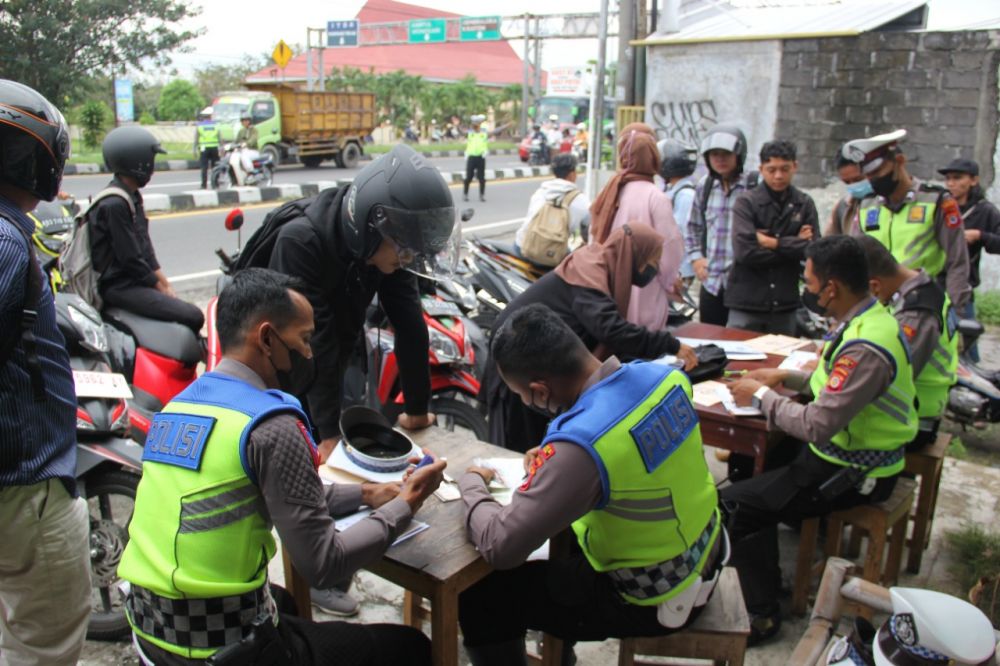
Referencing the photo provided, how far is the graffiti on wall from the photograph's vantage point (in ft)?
28.8

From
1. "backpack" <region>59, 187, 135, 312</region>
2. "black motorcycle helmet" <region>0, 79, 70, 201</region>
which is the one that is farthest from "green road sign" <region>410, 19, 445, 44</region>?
"black motorcycle helmet" <region>0, 79, 70, 201</region>

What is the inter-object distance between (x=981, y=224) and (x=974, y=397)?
1.47 metres

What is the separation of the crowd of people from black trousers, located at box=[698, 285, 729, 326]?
1.77 m

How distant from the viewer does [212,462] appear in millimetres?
1719

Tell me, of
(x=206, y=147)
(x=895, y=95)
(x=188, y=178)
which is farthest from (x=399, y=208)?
(x=188, y=178)

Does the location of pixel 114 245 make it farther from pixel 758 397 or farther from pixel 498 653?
pixel 758 397

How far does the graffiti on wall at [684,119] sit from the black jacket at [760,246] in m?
4.30

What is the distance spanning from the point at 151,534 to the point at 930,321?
2.89 m

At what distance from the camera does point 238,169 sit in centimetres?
1541

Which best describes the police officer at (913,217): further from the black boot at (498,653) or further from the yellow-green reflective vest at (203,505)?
the yellow-green reflective vest at (203,505)

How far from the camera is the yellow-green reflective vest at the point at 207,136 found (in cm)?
1560

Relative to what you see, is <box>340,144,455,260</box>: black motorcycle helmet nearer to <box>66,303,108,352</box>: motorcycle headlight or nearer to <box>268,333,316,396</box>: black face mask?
<box>268,333,316,396</box>: black face mask

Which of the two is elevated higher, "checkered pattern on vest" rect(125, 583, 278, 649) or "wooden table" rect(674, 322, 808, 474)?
"checkered pattern on vest" rect(125, 583, 278, 649)

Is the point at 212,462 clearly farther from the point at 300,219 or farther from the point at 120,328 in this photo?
the point at 120,328
